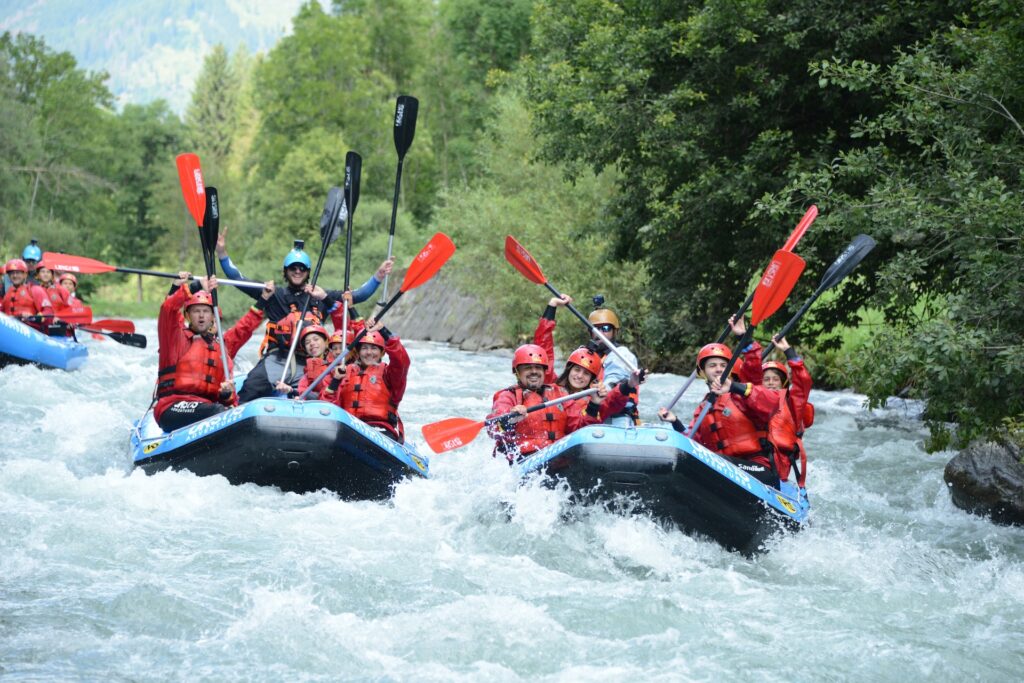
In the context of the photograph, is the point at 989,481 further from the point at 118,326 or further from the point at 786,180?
the point at 118,326

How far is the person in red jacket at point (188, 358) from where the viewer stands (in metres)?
7.10

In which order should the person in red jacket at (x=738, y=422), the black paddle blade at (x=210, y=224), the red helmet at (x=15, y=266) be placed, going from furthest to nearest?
1. the red helmet at (x=15, y=266)
2. the black paddle blade at (x=210, y=224)
3. the person in red jacket at (x=738, y=422)

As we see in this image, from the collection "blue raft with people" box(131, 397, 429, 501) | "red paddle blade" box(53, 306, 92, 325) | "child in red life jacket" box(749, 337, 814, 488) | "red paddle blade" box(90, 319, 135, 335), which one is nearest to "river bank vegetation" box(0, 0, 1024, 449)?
"child in red life jacket" box(749, 337, 814, 488)

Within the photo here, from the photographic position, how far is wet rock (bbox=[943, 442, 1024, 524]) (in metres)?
7.09

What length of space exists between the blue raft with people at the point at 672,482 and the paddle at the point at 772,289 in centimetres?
60

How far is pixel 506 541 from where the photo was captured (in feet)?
19.3

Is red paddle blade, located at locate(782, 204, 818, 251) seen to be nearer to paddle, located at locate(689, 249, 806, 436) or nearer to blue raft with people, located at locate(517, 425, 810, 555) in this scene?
paddle, located at locate(689, 249, 806, 436)

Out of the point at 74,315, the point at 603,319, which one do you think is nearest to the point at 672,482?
the point at 603,319

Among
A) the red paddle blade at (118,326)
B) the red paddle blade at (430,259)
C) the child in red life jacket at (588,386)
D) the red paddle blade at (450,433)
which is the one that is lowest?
the red paddle blade at (118,326)

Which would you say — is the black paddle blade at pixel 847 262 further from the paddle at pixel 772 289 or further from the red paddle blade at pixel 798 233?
the paddle at pixel 772 289

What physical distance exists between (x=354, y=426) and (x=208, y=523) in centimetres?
98

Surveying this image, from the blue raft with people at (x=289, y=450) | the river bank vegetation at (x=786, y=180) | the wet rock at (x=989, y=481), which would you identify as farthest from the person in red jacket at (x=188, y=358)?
the wet rock at (x=989, y=481)

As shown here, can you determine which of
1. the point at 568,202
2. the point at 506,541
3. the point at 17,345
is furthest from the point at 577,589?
the point at 568,202

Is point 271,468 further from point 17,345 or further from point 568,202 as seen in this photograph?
point 568,202
